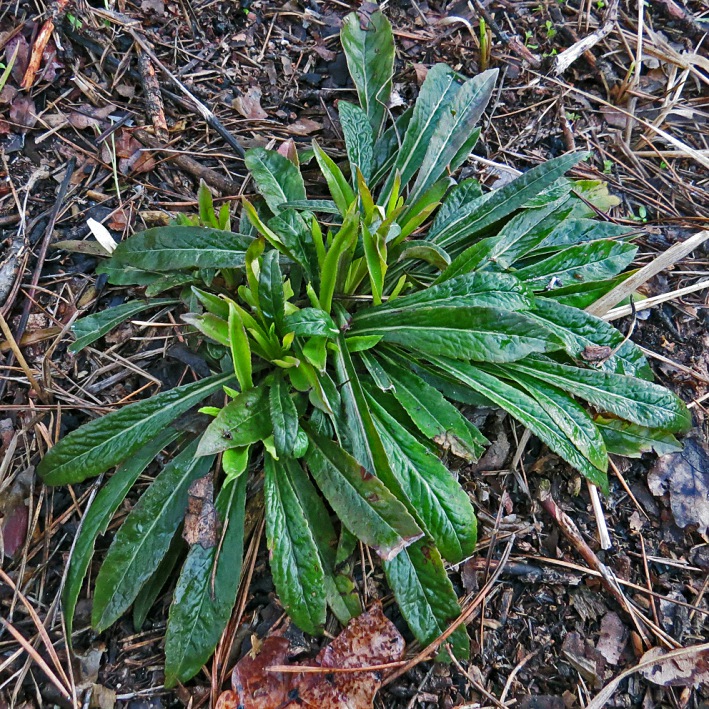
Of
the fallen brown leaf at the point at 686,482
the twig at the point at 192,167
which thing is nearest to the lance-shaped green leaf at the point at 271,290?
the twig at the point at 192,167

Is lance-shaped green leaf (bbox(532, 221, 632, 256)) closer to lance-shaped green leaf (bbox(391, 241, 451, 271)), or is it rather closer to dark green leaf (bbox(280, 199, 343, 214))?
lance-shaped green leaf (bbox(391, 241, 451, 271))

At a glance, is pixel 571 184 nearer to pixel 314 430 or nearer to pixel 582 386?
pixel 582 386

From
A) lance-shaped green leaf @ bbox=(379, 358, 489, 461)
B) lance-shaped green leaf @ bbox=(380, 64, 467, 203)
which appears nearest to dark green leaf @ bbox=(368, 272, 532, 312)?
lance-shaped green leaf @ bbox=(379, 358, 489, 461)

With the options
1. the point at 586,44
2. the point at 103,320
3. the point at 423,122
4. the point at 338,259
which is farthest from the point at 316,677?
the point at 586,44

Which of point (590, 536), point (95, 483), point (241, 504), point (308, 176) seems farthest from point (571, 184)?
point (95, 483)

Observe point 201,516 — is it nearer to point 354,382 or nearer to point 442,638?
point 354,382

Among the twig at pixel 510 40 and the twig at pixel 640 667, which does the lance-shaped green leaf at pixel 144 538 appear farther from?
the twig at pixel 510 40

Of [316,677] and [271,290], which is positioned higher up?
[271,290]
